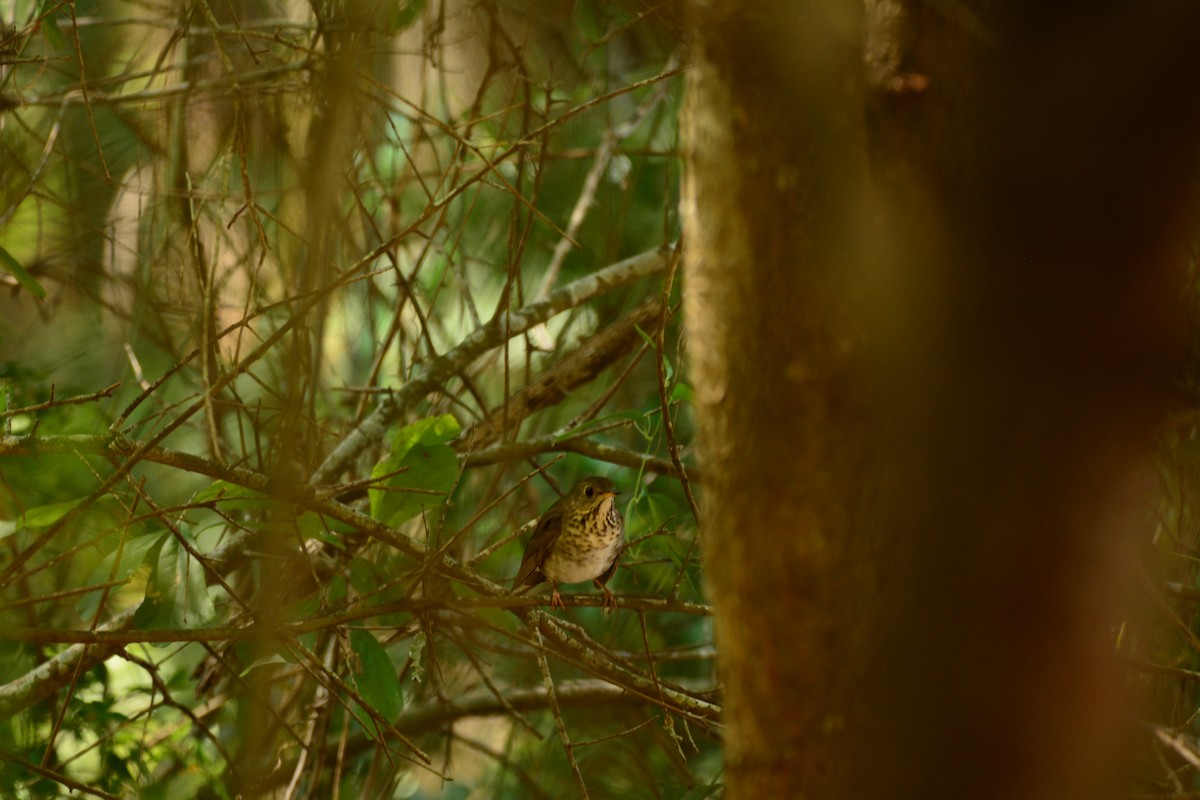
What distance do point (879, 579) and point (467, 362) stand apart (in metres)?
2.13

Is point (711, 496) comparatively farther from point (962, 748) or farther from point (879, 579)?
point (962, 748)

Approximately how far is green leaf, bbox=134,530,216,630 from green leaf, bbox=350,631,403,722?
30cm

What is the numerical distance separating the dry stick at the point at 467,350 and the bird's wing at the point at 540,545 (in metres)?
0.51

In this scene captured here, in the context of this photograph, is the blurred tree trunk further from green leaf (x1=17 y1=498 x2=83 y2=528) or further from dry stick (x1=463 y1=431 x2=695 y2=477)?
dry stick (x1=463 y1=431 x2=695 y2=477)

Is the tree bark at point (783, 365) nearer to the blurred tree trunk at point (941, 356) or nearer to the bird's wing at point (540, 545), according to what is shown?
the blurred tree trunk at point (941, 356)

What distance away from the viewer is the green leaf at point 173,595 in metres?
2.07

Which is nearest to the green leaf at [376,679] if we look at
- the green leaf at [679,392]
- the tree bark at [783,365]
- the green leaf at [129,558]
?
the green leaf at [129,558]

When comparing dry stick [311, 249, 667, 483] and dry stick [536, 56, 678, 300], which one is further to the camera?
dry stick [536, 56, 678, 300]

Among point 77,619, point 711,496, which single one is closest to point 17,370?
point 77,619

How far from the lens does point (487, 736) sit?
199 inches

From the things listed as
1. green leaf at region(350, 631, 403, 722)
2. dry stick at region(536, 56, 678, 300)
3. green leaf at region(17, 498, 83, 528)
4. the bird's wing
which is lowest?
the bird's wing

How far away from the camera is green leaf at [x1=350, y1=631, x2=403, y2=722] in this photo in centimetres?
214

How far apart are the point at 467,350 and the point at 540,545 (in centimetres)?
60

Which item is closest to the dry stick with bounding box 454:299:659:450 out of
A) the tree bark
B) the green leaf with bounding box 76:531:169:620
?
the green leaf with bounding box 76:531:169:620
